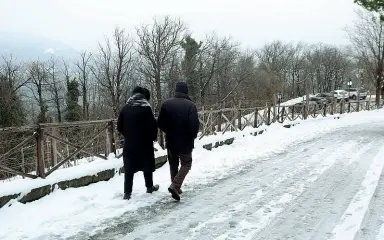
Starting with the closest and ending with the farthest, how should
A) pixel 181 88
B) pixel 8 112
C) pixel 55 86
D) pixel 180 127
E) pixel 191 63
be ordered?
pixel 180 127 < pixel 181 88 < pixel 8 112 < pixel 191 63 < pixel 55 86

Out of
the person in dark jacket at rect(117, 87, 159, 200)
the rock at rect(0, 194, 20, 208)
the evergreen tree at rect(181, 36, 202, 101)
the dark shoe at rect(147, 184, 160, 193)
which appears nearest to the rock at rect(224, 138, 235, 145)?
the dark shoe at rect(147, 184, 160, 193)

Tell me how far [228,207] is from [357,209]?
1.80m

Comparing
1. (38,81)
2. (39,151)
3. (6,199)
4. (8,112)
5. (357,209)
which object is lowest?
(357,209)

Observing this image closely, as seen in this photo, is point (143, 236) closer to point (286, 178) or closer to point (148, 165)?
point (148, 165)

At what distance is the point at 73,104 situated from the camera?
50156 millimetres

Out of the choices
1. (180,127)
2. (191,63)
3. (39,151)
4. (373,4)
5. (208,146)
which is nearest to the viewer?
(180,127)

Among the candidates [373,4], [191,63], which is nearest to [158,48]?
[191,63]

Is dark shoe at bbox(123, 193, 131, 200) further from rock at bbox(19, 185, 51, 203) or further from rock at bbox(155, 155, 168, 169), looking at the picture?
rock at bbox(155, 155, 168, 169)

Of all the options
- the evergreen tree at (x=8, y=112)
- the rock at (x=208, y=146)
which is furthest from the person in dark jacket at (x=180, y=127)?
the evergreen tree at (x=8, y=112)

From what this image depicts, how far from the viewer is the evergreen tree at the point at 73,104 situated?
158 feet

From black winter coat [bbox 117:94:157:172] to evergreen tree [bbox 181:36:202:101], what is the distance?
44094 millimetres

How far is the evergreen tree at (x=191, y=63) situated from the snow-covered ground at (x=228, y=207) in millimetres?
42196

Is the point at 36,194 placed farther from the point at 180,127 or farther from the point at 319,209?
the point at 319,209

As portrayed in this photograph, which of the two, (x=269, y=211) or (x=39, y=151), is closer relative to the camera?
(x=269, y=211)
